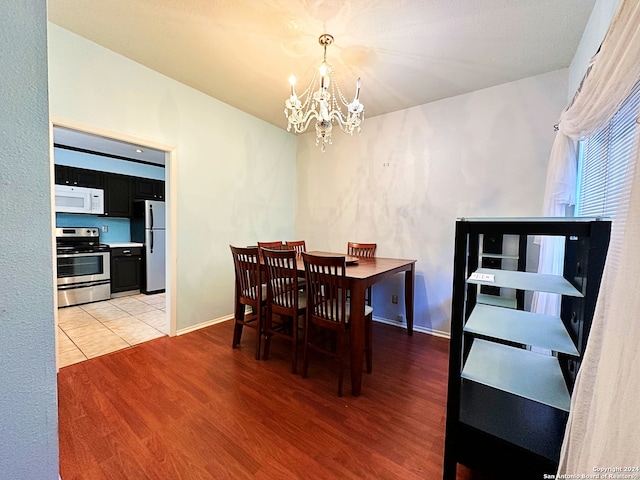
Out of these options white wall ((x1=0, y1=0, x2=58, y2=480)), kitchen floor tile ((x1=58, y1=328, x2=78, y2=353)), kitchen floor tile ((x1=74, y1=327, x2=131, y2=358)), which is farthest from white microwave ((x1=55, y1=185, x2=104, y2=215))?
white wall ((x1=0, y1=0, x2=58, y2=480))

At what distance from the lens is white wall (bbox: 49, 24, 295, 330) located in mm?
2145

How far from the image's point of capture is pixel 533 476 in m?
1.03

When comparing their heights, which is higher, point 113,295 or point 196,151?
point 196,151

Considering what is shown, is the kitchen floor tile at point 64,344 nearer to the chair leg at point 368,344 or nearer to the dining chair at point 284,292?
the dining chair at point 284,292

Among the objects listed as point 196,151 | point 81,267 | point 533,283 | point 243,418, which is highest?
point 196,151

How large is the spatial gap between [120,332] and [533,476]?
11.8 ft

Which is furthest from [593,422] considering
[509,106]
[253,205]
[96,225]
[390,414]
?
[96,225]

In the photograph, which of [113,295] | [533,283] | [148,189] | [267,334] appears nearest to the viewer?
[533,283]

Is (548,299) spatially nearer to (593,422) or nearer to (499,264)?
(499,264)

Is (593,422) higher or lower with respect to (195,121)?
lower

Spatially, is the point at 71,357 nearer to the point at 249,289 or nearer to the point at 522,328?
the point at 249,289

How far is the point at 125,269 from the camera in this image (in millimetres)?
4344

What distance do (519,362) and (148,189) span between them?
18.8 feet


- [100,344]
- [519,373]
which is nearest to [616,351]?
[519,373]
